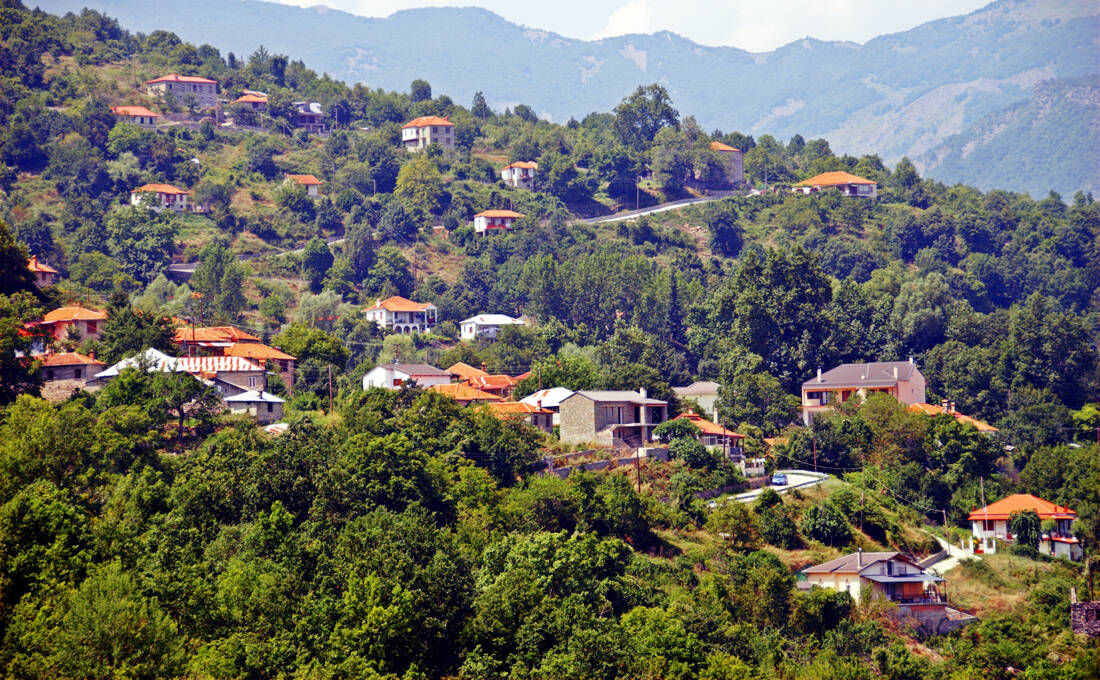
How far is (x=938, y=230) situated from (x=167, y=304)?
2589 inches

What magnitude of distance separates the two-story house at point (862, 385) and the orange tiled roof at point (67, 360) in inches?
1465

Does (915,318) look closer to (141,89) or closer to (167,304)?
(167,304)

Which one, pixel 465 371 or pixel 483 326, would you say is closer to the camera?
pixel 465 371

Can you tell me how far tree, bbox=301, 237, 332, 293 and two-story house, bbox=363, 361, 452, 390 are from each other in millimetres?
28874

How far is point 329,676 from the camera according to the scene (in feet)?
118

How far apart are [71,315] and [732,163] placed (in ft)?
260

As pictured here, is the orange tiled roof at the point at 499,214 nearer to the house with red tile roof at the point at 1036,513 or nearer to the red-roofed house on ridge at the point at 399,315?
the red-roofed house on ridge at the point at 399,315

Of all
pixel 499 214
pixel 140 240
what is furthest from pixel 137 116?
pixel 499 214

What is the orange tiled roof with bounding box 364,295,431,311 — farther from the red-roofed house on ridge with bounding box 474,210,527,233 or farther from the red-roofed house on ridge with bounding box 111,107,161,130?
the red-roofed house on ridge with bounding box 111,107,161,130

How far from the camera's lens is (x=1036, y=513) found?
60781 millimetres

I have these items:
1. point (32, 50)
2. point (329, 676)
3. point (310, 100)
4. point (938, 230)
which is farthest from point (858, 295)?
point (32, 50)

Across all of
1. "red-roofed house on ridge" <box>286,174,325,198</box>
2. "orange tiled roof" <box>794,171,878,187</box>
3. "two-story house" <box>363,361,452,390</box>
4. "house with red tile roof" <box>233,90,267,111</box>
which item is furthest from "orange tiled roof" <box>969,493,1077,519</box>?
"house with red tile roof" <box>233,90,267,111</box>

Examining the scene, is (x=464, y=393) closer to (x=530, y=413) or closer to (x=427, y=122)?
(x=530, y=413)

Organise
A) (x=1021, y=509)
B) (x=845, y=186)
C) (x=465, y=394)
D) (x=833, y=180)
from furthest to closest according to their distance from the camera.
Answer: (x=833, y=180)
(x=845, y=186)
(x=465, y=394)
(x=1021, y=509)
